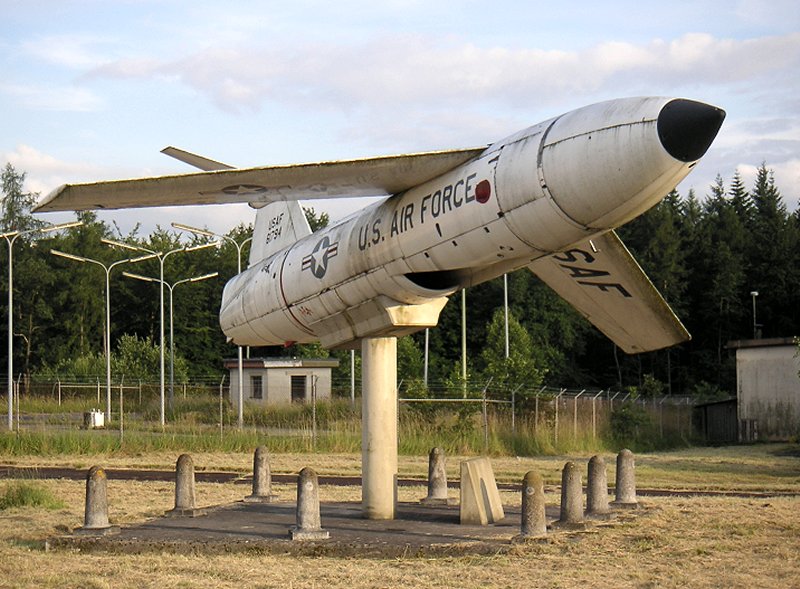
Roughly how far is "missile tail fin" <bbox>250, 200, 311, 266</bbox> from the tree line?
4823cm

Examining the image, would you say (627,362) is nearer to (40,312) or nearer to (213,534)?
(40,312)

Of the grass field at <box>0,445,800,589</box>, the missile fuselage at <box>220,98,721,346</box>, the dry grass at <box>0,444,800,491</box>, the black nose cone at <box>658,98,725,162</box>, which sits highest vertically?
the black nose cone at <box>658,98,725,162</box>

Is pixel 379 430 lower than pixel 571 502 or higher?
higher

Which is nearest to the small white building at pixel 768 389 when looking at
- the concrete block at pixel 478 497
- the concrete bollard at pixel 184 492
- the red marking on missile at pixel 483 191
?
the concrete block at pixel 478 497

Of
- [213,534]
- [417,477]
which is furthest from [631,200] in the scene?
[417,477]

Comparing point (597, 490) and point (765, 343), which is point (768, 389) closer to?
point (765, 343)

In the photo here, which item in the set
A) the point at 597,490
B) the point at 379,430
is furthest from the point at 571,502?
the point at 379,430

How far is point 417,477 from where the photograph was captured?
81.4ft

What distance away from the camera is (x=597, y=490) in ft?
51.7

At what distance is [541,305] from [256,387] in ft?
88.6

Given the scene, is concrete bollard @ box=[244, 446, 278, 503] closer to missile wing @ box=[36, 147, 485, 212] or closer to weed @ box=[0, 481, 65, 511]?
weed @ box=[0, 481, 65, 511]

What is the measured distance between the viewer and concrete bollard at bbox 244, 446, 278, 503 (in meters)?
17.8

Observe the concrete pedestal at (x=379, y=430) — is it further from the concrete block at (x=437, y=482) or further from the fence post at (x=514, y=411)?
the fence post at (x=514, y=411)

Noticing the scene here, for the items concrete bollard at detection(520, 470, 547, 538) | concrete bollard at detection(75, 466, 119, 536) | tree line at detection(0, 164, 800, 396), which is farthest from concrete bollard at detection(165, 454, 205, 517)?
tree line at detection(0, 164, 800, 396)
